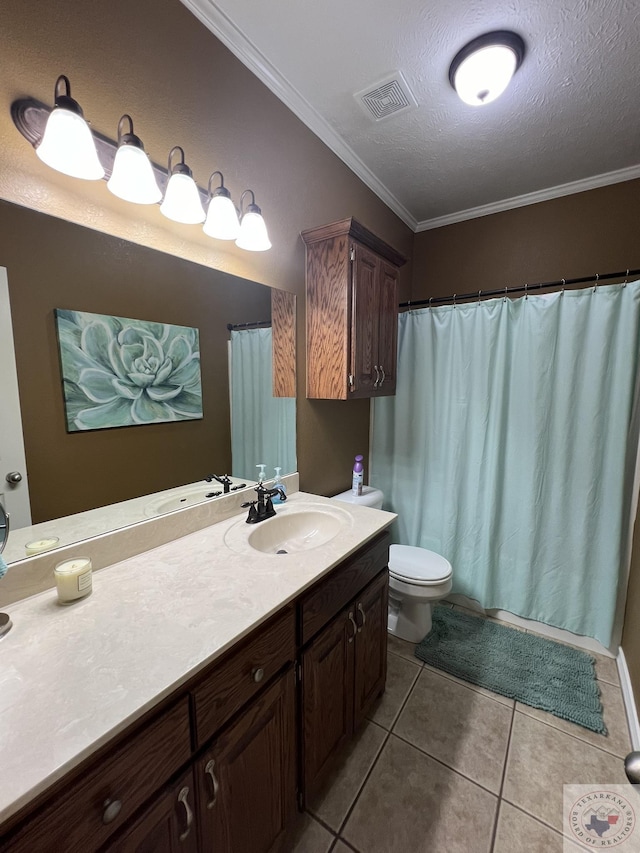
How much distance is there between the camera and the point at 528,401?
1973 millimetres

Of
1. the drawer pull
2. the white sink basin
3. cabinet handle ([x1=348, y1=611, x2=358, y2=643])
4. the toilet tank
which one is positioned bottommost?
cabinet handle ([x1=348, y1=611, x2=358, y2=643])

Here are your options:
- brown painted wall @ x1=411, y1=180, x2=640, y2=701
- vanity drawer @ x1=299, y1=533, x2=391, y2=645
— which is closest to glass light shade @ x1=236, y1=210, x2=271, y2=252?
vanity drawer @ x1=299, y1=533, x2=391, y2=645

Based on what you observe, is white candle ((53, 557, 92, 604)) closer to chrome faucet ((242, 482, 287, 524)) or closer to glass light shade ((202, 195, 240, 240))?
chrome faucet ((242, 482, 287, 524))

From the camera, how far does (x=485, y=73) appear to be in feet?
4.30

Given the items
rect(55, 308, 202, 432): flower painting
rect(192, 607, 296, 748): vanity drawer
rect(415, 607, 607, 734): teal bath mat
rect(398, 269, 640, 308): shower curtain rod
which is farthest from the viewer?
rect(398, 269, 640, 308): shower curtain rod

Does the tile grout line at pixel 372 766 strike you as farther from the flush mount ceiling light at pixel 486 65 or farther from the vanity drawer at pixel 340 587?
the flush mount ceiling light at pixel 486 65

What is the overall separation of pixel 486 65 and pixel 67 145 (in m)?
1.48

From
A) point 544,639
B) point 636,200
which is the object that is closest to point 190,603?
point 544,639

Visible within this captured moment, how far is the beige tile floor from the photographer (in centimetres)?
111

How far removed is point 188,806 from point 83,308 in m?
1.20

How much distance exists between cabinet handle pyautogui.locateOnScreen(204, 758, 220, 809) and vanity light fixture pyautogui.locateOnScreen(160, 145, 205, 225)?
4.69 ft

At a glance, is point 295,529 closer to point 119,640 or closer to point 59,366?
point 119,640

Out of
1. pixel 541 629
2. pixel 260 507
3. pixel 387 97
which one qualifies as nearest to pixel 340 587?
pixel 260 507

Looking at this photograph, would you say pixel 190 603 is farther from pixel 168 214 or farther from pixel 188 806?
pixel 168 214
